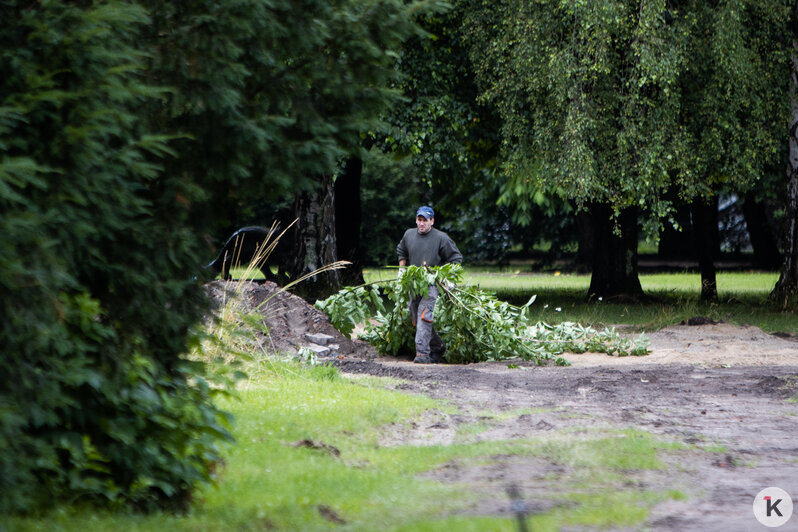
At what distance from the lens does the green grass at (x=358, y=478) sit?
16.1ft

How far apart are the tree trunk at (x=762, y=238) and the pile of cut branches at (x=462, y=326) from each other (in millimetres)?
21257

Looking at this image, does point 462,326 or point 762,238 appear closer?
point 462,326

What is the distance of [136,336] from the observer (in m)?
4.77

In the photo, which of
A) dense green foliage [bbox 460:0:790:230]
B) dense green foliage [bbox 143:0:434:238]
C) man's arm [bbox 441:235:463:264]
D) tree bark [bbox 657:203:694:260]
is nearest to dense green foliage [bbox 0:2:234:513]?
dense green foliage [bbox 143:0:434:238]

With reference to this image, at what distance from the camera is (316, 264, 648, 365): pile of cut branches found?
41.6 ft

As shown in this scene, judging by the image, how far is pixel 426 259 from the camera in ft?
42.9

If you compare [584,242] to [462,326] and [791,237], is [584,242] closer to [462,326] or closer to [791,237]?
[791,237]

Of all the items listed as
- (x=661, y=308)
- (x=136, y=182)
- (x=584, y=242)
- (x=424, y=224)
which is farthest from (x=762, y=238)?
(x=136, y=182)

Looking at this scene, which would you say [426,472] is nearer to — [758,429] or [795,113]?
[758,429]

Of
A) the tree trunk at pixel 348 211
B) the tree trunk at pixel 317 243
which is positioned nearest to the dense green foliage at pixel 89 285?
the tree trunk at pixel 317 243

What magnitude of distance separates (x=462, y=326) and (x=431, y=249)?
109cm

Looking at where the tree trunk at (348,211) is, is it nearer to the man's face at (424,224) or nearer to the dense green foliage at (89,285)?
the man's face at (424,224)

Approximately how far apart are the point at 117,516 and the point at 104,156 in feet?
5.46
